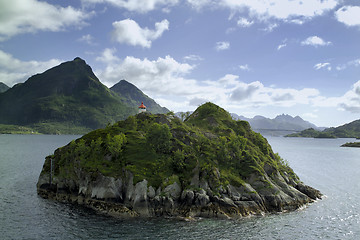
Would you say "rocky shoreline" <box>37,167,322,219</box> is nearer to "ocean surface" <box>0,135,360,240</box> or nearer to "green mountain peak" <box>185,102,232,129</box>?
"ocean surface" <box>0,135,360,240</box>

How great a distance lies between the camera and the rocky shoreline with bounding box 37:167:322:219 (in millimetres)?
49844

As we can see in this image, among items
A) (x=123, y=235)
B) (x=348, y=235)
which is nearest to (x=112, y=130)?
(x=123, y=235)

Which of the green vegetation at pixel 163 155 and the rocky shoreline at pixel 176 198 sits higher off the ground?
the green vegetation at pixel 163 155

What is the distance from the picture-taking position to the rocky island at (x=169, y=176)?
51.4 metres

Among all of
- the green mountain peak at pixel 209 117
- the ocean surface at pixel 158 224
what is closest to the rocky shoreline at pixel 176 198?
the ocean surface at pixel 158 224

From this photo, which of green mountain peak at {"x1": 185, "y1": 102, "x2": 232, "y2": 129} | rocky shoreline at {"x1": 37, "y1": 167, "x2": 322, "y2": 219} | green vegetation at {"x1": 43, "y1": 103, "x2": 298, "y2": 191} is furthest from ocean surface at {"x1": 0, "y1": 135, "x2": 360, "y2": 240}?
green mountain peak at {"x1": 185, "y1": 102, "x2": 232, "y2": 129}

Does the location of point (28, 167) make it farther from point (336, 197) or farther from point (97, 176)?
point (336, 197)

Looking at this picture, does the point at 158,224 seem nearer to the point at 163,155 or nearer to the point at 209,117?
the point at 163,155

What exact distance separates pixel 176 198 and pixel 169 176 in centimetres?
603

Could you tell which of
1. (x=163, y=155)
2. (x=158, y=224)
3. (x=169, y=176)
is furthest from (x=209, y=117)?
(x=158, y=224)

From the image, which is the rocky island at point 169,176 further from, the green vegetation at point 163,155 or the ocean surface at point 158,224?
the ocean surface at point 158,224

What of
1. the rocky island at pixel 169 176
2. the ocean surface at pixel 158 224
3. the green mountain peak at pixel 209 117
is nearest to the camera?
the ocean surface at pixel 158 224

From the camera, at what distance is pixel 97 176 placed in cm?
5591

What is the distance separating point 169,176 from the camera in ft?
186
